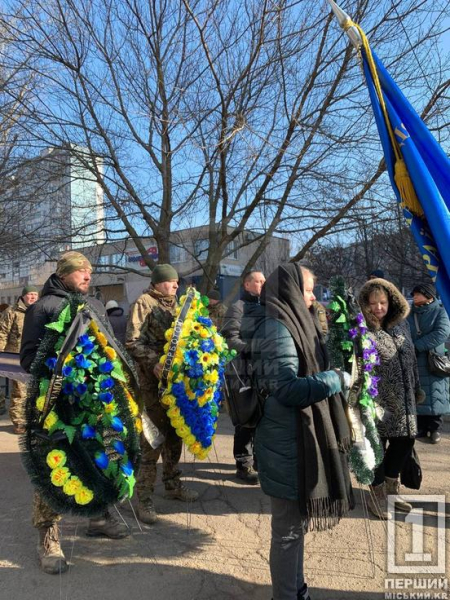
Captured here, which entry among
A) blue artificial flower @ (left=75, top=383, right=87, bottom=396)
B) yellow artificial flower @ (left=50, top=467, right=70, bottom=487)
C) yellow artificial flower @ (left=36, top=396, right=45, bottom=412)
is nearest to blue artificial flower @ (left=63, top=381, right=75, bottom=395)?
blue artificial flower @ (left=75, top=383, right=87, bottom=396)

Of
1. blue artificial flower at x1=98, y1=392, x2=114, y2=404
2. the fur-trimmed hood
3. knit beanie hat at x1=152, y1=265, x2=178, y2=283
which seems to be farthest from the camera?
knit beanie hat at x1=152, y1=265, x2=178, y2=283

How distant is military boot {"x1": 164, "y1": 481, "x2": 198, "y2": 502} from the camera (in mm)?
4488

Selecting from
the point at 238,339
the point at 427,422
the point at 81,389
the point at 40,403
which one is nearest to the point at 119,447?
the point at 81,389

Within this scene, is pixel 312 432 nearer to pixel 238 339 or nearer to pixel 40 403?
pixel 40 403

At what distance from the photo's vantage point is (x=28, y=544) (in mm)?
3645

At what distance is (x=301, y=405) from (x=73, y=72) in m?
7.79

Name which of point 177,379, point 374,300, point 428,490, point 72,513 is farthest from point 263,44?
point 72,513

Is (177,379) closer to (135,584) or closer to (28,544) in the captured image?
(135,584)

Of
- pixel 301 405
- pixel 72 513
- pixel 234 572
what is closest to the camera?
pixel 301 405

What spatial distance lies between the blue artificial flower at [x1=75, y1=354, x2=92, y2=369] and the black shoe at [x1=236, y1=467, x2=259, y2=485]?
104 inches

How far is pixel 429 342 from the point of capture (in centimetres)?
556

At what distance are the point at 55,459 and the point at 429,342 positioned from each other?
4287 millimetres

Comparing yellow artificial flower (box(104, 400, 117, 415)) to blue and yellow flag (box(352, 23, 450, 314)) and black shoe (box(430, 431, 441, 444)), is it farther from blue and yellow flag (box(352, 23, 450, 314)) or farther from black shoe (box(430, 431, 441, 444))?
black shoe (box(430, 431, 441, 444))

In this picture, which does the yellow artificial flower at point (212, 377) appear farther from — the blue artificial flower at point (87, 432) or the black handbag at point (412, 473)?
the black handbag at point (412, 473)
